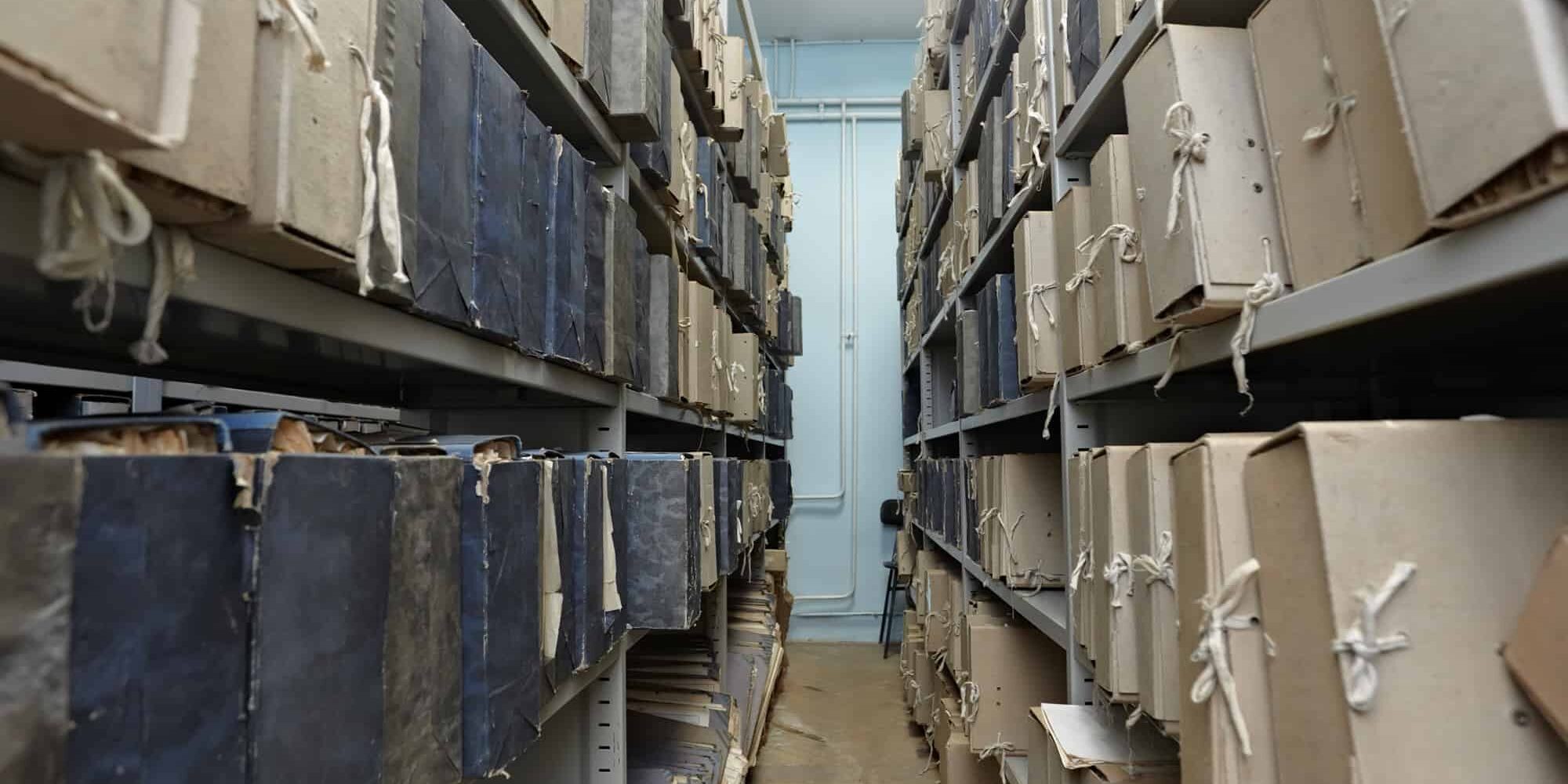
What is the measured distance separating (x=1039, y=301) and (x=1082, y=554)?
445 millimetres

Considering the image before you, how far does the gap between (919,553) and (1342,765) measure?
8.95ft

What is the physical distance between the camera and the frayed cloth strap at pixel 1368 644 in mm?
464

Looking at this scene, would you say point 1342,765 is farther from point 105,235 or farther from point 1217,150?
point 105,235

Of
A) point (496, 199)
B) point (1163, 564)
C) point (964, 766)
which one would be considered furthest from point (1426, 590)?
point (964, 766)

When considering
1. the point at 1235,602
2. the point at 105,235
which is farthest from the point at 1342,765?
the point at 105,235

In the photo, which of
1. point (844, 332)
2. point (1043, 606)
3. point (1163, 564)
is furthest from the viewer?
point (844, 332)

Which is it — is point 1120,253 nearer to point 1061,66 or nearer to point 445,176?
point 1061,66

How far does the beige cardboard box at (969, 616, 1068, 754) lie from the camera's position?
161cm

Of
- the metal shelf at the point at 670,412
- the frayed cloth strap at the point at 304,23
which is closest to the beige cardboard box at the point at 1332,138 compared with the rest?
the frayed cloth strap at the point at 304,23

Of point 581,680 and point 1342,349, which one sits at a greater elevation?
point 1342,349

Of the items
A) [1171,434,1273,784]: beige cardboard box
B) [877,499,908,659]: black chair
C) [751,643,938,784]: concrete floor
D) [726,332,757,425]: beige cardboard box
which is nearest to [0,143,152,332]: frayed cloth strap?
[1171,434,1273,784]: beige cardboard box

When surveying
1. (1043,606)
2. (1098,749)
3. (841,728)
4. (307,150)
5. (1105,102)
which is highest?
(1105,102)

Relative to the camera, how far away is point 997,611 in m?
1.92

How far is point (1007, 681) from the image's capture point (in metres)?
1.63
